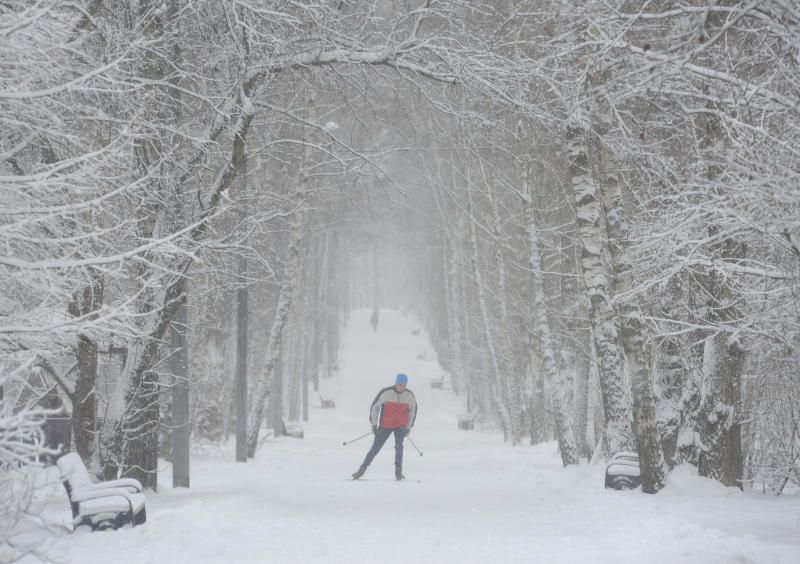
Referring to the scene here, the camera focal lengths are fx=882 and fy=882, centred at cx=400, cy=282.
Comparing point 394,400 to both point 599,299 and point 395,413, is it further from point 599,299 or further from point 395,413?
point 599,299

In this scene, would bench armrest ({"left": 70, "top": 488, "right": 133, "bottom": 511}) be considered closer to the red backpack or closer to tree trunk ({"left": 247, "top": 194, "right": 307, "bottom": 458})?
the red backpack

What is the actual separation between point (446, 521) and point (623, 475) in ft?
8.11

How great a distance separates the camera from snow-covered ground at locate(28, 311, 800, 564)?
7414mm

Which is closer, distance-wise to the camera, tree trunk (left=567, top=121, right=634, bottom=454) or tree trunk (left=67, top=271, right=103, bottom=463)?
tree trunk (left=67, top=271, right=103, bottom=463)

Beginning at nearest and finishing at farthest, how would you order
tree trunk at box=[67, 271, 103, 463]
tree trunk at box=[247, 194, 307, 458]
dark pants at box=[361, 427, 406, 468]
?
tree trunk at box=[67, 271, 103, 463], dark pants at box=[361, 427, 406, 468], tree trunk at box=[247, 194, 307, 458]

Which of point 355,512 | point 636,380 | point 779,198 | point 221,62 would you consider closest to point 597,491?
point 636,380

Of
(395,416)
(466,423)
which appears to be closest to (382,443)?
(395,416)

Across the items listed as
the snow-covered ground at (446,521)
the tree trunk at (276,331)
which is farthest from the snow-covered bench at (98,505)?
the tree trunk at (276,331)

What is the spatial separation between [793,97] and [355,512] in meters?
6.91

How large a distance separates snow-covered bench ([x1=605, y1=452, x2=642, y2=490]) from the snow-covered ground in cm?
24

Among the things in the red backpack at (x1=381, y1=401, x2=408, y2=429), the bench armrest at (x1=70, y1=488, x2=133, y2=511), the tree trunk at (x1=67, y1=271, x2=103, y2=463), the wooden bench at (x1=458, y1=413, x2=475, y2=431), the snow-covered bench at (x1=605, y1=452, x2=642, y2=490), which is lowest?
the wooden bench at (x1=458, y1=413, x2=475, y2=431)

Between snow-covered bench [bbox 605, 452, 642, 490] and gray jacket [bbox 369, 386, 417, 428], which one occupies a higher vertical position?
gray jacket [bbox 369, 386, 417, 428]

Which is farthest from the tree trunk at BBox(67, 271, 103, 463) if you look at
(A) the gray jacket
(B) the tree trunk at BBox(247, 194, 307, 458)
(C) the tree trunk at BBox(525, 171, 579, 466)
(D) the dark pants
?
(B) the tree trunk at BBox(247, 194, 307, 458)

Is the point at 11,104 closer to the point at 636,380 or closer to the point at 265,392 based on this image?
the point at 636,380
